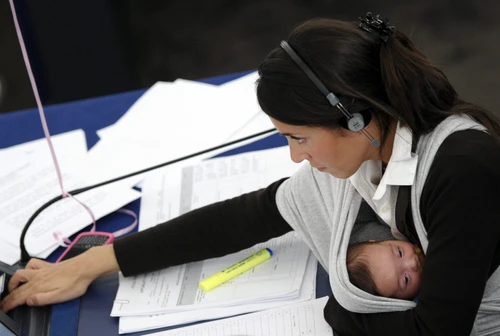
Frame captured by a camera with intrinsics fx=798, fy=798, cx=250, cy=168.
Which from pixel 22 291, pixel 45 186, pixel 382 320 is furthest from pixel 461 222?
pixel 45 186

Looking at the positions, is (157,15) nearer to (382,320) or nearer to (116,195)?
(116,195)

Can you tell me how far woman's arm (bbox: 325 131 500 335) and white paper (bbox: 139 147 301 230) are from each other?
0.58 m

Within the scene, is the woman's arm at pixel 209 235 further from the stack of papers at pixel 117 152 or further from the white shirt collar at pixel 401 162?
the white shirt collar at pixel 401 162

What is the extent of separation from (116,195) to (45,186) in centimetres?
19

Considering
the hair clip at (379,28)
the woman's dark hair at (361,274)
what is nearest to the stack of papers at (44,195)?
the woman's dark hair at (361,274)

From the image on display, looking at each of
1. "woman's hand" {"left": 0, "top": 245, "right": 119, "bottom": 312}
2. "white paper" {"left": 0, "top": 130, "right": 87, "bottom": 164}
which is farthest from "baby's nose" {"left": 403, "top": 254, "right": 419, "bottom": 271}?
"white paper" {"left": 0, "top": 130, "right": 87, "bottom": 164}

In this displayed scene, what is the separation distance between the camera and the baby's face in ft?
4.54

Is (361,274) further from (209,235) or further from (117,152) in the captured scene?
(117,152)

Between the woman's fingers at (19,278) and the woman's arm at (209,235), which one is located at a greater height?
the woman's arm at (209,235)

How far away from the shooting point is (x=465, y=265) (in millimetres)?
1243

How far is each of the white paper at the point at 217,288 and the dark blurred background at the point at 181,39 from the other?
1.30 meters

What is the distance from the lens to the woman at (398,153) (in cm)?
124

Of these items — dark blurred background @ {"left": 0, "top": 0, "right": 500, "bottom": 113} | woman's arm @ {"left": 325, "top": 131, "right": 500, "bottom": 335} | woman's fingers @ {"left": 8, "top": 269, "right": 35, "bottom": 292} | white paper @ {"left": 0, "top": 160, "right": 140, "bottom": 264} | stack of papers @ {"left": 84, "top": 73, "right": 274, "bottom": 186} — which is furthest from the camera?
dark blurred background @ {"left": 0, "top": 0, "right": 500, "bottom": 113}

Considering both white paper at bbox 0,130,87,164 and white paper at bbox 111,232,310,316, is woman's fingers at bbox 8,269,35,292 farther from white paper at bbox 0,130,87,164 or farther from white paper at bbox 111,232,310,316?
white paper at bbox 0,130,87,164
